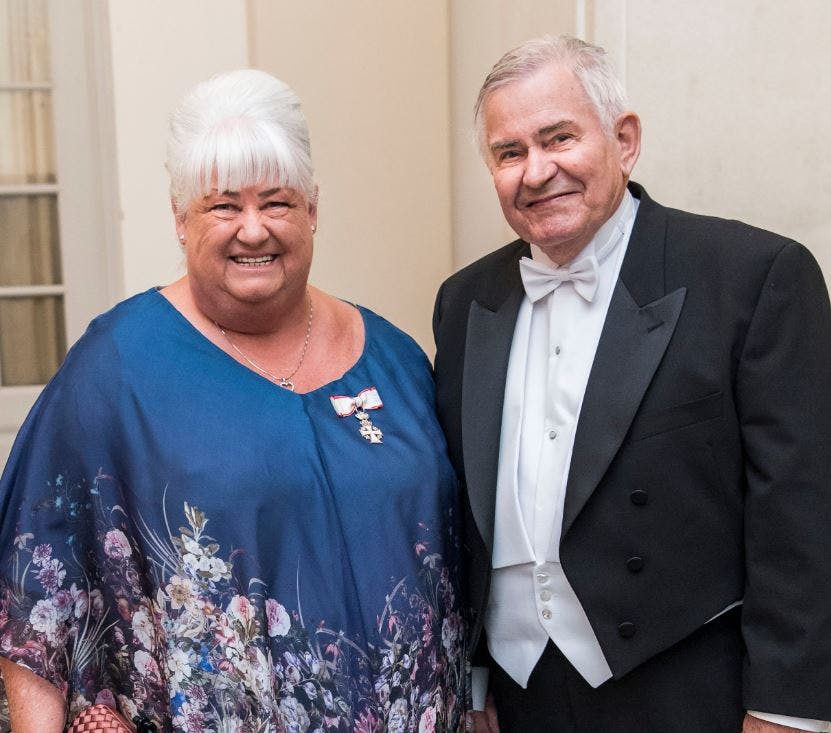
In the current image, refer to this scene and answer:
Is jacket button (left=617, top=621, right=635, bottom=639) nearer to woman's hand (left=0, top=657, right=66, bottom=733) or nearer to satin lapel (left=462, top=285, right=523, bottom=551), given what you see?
satin lapel (left=462, top=285, right=523, bottom=551)

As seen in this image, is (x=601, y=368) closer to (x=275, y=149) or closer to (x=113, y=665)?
(x=275, y=149)

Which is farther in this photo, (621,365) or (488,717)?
(488,717)

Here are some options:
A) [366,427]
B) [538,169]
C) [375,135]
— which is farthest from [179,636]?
[375,135]

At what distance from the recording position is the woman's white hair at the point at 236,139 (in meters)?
1.88

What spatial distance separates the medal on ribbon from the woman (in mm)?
31

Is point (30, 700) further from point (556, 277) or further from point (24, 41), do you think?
point (24, 41)

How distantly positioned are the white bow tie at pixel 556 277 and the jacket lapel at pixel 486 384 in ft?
0.19

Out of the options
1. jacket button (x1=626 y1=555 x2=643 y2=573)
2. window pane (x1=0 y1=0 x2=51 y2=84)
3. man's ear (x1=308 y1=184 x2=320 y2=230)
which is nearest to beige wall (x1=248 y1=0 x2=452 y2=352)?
window pane (x1=0 y1=0 x2=51 y2=84)

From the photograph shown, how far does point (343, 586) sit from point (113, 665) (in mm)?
445

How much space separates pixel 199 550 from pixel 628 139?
1.06 metres

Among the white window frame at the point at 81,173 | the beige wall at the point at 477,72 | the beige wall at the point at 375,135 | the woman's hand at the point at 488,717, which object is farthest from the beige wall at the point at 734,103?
the white window frame at the point at 81,173

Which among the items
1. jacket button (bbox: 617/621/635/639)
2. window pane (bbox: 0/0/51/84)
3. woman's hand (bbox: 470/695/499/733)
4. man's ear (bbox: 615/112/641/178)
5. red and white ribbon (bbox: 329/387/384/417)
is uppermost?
window pane (bbox: 0/0/51/84)

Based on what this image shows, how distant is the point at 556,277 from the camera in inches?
A: 78.6

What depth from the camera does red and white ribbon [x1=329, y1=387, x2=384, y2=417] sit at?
2.06 m
